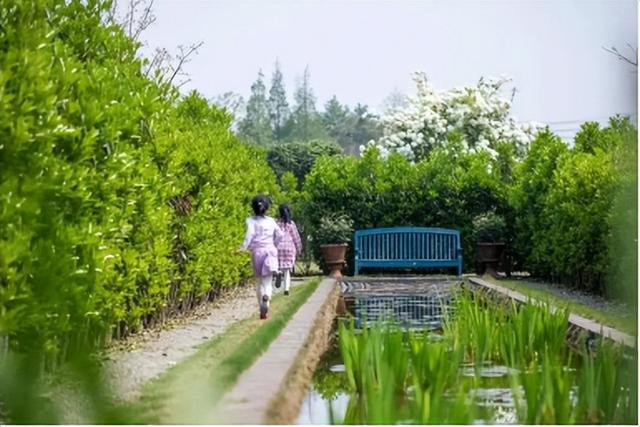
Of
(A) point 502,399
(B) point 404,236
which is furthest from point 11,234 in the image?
(B) point 404,236

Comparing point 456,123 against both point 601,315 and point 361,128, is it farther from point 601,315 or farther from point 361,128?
point 601,315

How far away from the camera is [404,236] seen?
41.3 feet

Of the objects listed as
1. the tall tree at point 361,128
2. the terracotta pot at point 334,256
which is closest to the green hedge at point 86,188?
the terracotta pot at point 334,256

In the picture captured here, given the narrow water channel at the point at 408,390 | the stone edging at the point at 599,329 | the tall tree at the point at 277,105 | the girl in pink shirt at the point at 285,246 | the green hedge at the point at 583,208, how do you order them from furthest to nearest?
the tall tree at the point at 277,105, the girl in pink shirt at the point at 285,246, the green hedge at the point at 583,208, the stone edging at the point at 599,329, the narrow water channel at the point at 408,390

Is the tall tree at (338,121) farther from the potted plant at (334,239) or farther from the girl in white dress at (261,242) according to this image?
the girl in white dress at (261,242)

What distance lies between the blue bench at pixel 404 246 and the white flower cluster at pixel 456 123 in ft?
11.8

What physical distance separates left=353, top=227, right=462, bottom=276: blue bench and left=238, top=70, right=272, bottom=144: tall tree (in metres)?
2.60

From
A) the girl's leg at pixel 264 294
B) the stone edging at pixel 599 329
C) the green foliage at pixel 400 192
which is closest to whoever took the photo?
the stone edging at pixel 599 329

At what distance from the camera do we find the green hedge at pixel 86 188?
3.17 m

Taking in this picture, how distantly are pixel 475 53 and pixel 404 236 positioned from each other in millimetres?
6469

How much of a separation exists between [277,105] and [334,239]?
13.0 feet

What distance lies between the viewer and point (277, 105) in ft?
51.0

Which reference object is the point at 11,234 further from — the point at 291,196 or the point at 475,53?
the point at 291,196

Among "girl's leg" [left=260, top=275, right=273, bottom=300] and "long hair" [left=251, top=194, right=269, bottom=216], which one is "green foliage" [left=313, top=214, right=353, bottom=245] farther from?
"long hair" [left=251, top=194, right=269, bottom=216]
